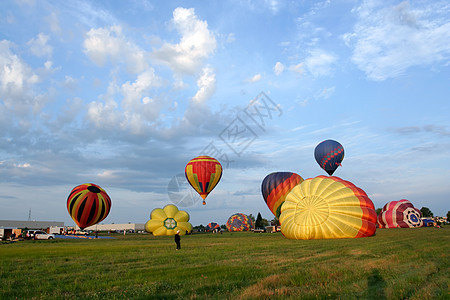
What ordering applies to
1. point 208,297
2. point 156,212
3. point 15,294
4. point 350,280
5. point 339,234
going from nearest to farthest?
1. point 208,297
2. point 15,294
3. point 350,280
4. point 339,234
5. point 156,212

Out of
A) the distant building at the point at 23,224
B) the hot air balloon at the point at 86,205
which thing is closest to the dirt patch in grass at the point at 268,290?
the hot air balloon at the point at 86,205

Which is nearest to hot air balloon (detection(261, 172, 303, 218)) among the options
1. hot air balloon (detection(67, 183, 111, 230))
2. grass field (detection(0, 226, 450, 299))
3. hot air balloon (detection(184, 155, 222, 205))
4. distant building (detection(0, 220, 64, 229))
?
hot air balloon (detection(184, 155, 222, 205))

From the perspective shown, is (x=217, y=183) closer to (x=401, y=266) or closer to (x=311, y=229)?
(x=311, y=229)

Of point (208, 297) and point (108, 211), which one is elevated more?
point (108, 211)

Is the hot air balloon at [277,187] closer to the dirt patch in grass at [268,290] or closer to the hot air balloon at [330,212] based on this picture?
the hot air balloon at [330,212]

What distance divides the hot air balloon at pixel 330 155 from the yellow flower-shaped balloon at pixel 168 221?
18972mm

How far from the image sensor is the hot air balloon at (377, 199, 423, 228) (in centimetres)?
4666

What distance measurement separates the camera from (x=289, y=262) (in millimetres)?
10734

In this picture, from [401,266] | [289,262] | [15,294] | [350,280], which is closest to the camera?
[15,294]

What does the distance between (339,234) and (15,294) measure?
1909 centimetres

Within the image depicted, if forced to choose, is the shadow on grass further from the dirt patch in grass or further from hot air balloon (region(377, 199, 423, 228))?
hot air balloon (region(377, 199, 423, 228))

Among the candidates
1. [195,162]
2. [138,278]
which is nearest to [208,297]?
[138,278]

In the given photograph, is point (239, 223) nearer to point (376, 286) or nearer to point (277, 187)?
point (277, 187)

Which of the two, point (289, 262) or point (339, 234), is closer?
point (289, 262)
